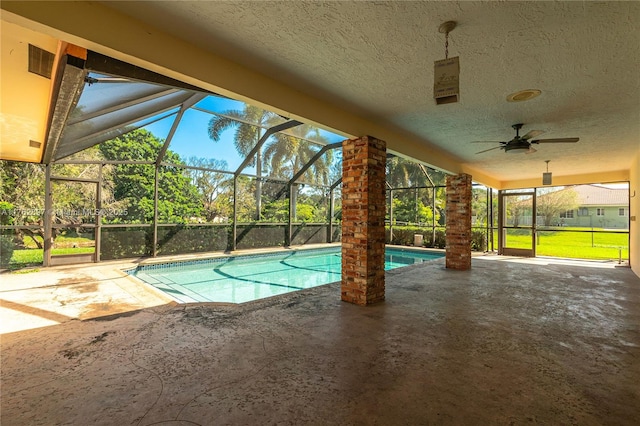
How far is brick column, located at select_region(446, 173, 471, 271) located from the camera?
6730 millimetres

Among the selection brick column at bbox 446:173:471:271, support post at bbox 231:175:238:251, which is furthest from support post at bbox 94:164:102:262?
brick column at bbox 446:173:471:271

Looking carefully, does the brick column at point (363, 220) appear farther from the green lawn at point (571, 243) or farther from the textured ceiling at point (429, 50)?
the green lawn at point (571, 243)

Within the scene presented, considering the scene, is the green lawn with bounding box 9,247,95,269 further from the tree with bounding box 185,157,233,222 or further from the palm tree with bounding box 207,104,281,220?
the palm tree with bounding box 207,104,281,220

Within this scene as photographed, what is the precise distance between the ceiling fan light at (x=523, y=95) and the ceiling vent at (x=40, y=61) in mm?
4417

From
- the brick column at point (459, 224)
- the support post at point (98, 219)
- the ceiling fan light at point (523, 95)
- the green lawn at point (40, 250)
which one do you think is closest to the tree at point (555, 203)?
the brick column at point (459, 224)

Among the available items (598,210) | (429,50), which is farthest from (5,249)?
(598,210)

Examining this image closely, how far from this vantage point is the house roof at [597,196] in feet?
38.8

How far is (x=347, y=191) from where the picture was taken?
13.2 ft

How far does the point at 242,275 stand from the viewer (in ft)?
23.8

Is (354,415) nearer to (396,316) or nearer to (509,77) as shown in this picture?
(396,316)

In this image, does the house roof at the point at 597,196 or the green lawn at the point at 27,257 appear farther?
the house roof at the point at 597,196

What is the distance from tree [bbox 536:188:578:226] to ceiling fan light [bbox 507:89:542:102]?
8.16 m

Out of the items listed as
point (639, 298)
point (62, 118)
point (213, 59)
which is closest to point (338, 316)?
point (213, 59)

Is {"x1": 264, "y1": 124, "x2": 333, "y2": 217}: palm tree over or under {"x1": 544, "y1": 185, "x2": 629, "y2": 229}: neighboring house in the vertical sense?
over
